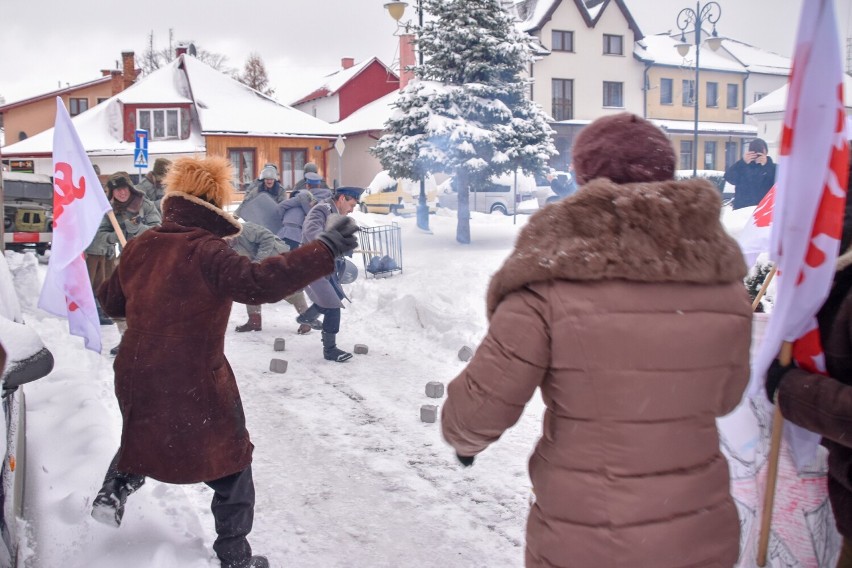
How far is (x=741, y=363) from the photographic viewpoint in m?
2.14

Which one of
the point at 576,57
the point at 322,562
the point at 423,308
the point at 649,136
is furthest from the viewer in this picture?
the point at 576,57

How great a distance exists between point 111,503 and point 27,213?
15.3m

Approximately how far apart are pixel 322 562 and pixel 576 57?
37.8m

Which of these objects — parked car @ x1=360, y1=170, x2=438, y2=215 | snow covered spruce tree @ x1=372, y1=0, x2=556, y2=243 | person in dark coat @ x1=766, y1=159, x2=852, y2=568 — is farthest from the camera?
parked car @ x1=360, y1=170, x2=438, y2=215

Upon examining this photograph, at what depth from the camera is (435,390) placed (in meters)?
6.81

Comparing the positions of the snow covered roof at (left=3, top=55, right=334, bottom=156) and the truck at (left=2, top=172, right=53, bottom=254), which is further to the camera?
the snow covered roof at (left=3, top=55, right=334, bottom=156)

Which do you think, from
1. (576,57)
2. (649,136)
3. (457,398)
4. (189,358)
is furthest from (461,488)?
(576,57)

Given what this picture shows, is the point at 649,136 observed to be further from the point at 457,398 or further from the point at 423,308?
the point at 423,308

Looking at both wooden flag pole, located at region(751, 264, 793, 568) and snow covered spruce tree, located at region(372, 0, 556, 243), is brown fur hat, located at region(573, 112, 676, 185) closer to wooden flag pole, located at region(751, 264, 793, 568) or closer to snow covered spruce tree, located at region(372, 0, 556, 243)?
wooden flag pole, located at region(751, 264, 793, 568)

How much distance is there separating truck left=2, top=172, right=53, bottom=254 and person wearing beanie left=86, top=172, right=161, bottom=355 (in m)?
8.47

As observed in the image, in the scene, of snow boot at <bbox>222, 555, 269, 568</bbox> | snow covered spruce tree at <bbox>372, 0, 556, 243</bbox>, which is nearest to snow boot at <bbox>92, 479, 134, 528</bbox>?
snow boot at <bbox>222, 555, 269, 568</bbox>

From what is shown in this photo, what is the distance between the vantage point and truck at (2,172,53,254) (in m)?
16.6

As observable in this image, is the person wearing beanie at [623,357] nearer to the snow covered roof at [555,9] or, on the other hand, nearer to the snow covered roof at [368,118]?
the snow covered roof at [555,9]

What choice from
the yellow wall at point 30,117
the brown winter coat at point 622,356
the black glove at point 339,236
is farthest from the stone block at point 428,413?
the yellow wall at point 30,117
